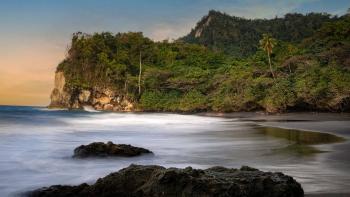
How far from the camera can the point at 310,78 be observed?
3450 centimetres

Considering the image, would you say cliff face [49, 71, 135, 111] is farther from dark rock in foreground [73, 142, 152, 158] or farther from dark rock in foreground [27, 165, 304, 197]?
dark rock in foreground [27, 165, 304, 197]

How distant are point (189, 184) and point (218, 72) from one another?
49136mm

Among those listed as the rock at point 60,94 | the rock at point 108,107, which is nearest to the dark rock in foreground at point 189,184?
the rock at point 108,107

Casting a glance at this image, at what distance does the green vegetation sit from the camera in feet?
113

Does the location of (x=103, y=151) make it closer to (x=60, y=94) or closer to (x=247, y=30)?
(x=60, y=94)

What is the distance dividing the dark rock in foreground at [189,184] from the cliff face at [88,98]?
56.2m

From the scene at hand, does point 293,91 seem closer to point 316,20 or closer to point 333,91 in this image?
point 333,91

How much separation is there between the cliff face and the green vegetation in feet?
3.25

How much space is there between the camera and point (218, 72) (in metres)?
54.0

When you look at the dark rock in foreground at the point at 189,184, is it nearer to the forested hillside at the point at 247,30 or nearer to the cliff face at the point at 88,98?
the cliff face at the point at 88,98

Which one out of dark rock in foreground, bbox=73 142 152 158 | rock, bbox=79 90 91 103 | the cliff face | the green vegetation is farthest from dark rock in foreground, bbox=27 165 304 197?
rock, bbox=79 90 91 103

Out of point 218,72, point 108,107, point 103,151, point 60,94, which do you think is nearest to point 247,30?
point 60,94

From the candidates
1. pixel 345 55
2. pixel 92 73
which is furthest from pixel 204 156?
pixel 92 73

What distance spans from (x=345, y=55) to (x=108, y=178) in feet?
109
